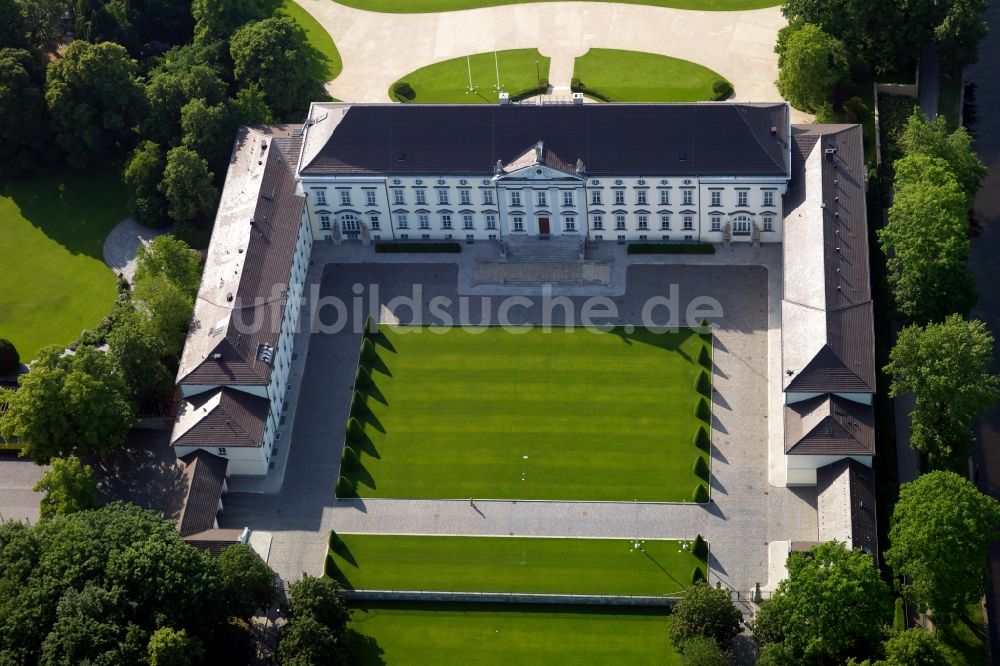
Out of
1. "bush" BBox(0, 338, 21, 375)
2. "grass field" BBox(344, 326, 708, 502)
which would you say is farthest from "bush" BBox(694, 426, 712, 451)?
"bush" BBox(0, 338, 21, 375)

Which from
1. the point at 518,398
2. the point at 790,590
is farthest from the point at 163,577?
the point at 790,590

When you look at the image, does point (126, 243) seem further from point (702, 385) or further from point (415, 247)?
point (702, 385)

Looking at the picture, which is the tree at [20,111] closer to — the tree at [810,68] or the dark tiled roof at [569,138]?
the dark tiled roof at [569,138]

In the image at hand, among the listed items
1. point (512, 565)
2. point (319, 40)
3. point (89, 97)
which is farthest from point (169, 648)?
point (319, 40)

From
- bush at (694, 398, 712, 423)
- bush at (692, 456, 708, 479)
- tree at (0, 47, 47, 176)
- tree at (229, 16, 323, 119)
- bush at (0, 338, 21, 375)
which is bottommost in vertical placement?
bush at (692, 456, 708, 479)

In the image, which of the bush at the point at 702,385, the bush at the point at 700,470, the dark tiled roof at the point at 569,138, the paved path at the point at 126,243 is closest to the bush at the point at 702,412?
the bush at the point at 702,385

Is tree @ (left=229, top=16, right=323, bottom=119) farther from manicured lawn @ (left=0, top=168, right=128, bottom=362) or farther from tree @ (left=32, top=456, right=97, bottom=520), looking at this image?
tree @ (left=32, top=456, right=97, bottom=520)
